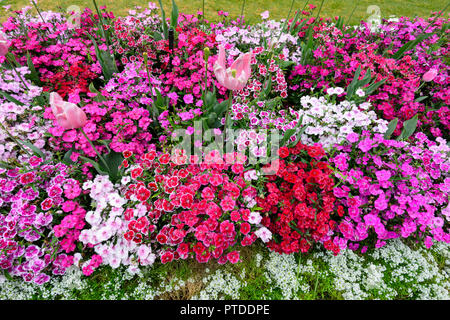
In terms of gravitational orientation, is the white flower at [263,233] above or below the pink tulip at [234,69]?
below

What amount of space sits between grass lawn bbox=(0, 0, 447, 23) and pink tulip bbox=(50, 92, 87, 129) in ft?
13.1

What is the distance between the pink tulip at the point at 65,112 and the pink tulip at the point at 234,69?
0.90m

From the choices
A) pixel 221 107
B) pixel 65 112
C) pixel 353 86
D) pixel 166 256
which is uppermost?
pixel 65 112

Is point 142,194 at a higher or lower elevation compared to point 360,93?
lower

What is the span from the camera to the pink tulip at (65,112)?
60.9 inches

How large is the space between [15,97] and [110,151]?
3.66ft

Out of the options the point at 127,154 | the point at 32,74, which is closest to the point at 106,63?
the point at 32,74

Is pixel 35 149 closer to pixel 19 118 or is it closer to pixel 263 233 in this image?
pixel 19 118

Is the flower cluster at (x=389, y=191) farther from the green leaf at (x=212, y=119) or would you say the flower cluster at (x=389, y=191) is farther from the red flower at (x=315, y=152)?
the green leaf at (x=212, y=119)

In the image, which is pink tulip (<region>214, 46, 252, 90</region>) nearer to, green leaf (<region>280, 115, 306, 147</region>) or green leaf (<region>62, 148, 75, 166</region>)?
green leaf (<region>280, 115, 306, 147</region>)

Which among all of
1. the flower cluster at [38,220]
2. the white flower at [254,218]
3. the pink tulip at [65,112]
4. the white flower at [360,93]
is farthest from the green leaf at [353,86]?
the flower cluster at [38,220]

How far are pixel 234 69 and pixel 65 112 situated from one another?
1061mm

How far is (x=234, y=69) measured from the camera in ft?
5.17
